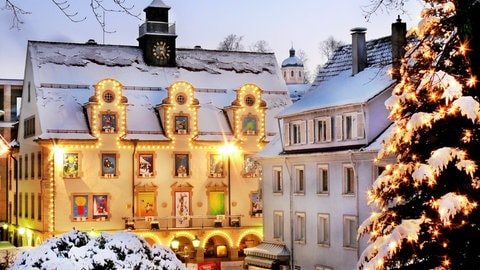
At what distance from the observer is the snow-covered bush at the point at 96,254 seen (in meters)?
20.3

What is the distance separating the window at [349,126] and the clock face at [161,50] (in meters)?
22.2

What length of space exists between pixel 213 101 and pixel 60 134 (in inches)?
432

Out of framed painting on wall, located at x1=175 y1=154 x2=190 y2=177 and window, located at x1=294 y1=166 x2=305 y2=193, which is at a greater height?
framed painting on wall, located at x1=175 y1=154 x2=190 y2=177

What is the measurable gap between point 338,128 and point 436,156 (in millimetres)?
23688

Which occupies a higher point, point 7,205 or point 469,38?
point 469,38

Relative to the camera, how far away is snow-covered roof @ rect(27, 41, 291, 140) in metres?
57.0

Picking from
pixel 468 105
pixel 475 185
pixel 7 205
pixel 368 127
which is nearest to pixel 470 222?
pixel 475 185

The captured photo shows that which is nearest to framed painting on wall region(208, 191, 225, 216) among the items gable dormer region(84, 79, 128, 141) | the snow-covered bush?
gable dormer region(84, 79, 128, 141)

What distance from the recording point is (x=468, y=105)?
1920cm

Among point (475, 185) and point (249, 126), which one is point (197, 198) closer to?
point (249, 126)

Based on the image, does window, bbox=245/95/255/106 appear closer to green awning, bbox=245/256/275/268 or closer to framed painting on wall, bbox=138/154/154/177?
framed painting on wall, bbox=138/154/154/177

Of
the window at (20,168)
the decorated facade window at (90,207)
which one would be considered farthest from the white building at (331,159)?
the window at (20,168)

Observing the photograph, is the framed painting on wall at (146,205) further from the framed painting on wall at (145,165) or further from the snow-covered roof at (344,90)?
the snow-covered roof at (344,90)

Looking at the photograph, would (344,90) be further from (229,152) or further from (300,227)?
(229,152)
